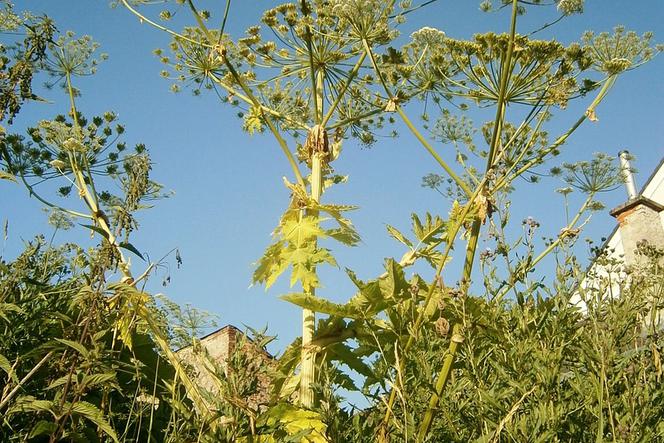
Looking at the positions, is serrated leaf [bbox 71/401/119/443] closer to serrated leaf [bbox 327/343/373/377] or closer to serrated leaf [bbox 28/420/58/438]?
serrated leaf [bbox 28/420/58/438]

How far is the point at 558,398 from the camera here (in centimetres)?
215

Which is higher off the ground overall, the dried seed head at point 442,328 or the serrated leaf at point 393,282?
the serrated leaf at point 393,282

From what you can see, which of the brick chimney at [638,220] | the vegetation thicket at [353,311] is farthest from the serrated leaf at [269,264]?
the brick chimney at [638,220]

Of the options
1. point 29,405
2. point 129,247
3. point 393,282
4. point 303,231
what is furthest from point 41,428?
point 303,231

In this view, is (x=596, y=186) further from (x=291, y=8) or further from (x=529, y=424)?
(x=529, y=424)

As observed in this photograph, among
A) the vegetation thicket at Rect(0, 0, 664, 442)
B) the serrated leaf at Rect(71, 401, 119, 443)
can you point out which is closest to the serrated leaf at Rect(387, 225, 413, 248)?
the vegetation thicket at Rect(0, 0, 664, 442)

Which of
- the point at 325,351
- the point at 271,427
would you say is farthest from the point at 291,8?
the point at 271,427

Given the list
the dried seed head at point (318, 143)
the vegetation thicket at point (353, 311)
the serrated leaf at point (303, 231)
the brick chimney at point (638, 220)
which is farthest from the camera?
the brick chimney at point (638, 220)

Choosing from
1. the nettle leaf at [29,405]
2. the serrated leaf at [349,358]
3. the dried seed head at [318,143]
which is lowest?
the nettle leaf at [29,405]

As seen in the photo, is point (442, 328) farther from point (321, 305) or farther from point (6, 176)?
point (6, 176)

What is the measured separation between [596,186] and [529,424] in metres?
3.58

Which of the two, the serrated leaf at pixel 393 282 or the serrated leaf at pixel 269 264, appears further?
the serrated leaf at pixel 269 264

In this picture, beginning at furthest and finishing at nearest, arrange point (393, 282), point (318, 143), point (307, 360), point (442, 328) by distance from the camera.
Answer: point (318, 143) → point (307, 360) → point (393, 282) → point (442, 328)

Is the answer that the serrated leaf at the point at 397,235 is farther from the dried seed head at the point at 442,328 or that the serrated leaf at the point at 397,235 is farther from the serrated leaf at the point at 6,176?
the serrated leaf at the point at 6,176
